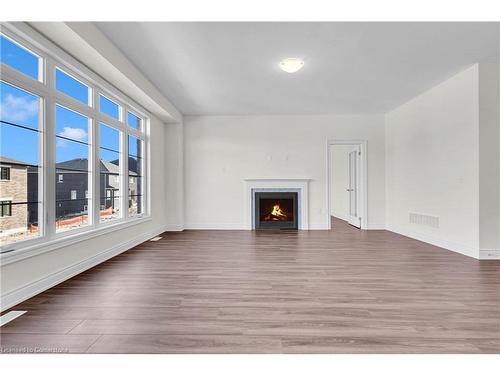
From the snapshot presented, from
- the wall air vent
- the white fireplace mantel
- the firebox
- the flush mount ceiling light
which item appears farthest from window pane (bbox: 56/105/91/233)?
the wall air vent

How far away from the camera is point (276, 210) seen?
6.84 meters

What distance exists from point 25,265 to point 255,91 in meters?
4.11

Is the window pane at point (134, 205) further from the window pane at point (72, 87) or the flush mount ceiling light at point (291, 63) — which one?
the flush mount ceiling light at point (291, 63)

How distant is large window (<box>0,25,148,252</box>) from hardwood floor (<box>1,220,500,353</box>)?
0.67 meters

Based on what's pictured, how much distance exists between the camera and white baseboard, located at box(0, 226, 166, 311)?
2262 millimetres

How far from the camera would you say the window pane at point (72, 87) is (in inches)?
124

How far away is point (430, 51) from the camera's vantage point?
3531mm

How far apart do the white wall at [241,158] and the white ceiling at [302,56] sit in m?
1.20

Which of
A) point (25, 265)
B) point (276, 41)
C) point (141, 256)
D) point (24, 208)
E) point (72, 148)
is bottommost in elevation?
point (141, 256)

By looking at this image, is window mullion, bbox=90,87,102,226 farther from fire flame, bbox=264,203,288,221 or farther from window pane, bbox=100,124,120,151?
fire flame, bbox=264,203,288,221

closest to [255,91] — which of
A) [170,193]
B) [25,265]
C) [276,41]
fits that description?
[276,41]

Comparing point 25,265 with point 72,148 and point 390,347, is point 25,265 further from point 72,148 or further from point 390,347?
point 390,347

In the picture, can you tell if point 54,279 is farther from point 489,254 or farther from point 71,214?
point 489,254

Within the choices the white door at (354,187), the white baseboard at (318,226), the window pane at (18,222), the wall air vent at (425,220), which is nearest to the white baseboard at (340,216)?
the white door at (354,187)
